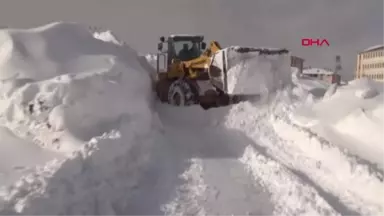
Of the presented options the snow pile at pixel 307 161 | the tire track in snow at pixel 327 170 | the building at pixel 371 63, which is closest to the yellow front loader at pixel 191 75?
the snow pile at pixel 307 161

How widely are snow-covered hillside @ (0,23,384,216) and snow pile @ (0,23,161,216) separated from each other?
2 centimetres

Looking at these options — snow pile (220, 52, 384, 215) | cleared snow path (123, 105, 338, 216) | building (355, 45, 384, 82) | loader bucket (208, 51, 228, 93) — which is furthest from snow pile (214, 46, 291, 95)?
building (355, 45, 384, 82)

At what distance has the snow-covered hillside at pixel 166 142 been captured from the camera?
571 cm

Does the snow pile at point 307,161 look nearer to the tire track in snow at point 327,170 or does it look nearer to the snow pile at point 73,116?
the tire track in snow at point 327,170

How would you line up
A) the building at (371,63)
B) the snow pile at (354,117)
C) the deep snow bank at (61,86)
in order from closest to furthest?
1. the snow pile at (354,117)
2. the deep snow bank at (61,86)
3. the building at (371,63)

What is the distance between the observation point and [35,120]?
8.02 meters

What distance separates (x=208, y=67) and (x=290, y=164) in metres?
4.99

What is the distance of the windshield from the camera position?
46.1 ft

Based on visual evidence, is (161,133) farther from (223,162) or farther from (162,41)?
(162,41)

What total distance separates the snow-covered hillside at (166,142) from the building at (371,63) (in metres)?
28.8

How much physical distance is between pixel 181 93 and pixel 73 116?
4500mm

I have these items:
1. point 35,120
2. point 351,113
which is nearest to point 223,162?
point 351,113

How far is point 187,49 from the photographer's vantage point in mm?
14211

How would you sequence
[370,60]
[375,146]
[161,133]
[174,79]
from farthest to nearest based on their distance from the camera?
[370,60], [174,79], [161,133], [375,146]
